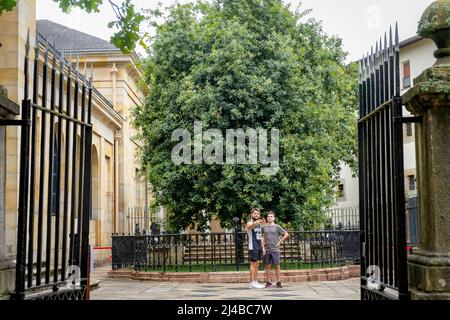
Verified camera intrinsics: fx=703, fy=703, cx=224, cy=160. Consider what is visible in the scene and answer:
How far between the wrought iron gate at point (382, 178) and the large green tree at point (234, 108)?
660 inches

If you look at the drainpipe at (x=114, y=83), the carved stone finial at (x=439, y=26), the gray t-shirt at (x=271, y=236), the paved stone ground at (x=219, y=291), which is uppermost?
the drainpipe at (x=114, y=83)

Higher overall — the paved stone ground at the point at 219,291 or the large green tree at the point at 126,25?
the large green tree at the point at 126,25

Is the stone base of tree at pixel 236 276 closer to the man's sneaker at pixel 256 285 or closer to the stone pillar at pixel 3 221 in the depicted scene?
the man's sneaker at pixel 256 285

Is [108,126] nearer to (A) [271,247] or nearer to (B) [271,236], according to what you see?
(B) [271,236]

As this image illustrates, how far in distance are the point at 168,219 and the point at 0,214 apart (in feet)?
71.5

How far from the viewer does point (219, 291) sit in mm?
16578

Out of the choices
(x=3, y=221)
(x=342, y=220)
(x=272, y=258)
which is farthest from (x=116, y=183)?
(x=3, y=221)

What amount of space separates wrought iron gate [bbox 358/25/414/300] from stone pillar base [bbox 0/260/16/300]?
310 cm

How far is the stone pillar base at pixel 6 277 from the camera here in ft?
18.3

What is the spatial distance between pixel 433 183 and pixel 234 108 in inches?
753

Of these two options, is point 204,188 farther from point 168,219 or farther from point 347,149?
point 347,149

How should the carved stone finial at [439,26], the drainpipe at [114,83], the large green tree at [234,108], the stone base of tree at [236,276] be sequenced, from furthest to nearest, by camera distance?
the drainpipe at [114,83], the large green tree at [234,108], the stone base of tree at [236,276], the carved stone finial at [439,26]

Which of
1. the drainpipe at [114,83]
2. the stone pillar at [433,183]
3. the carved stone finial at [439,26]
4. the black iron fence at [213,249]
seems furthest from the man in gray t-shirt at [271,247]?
→ the drainpipe at [114,83]

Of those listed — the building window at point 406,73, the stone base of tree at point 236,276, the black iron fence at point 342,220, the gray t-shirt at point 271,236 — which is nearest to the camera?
the gray t-shirt at point 271,236
